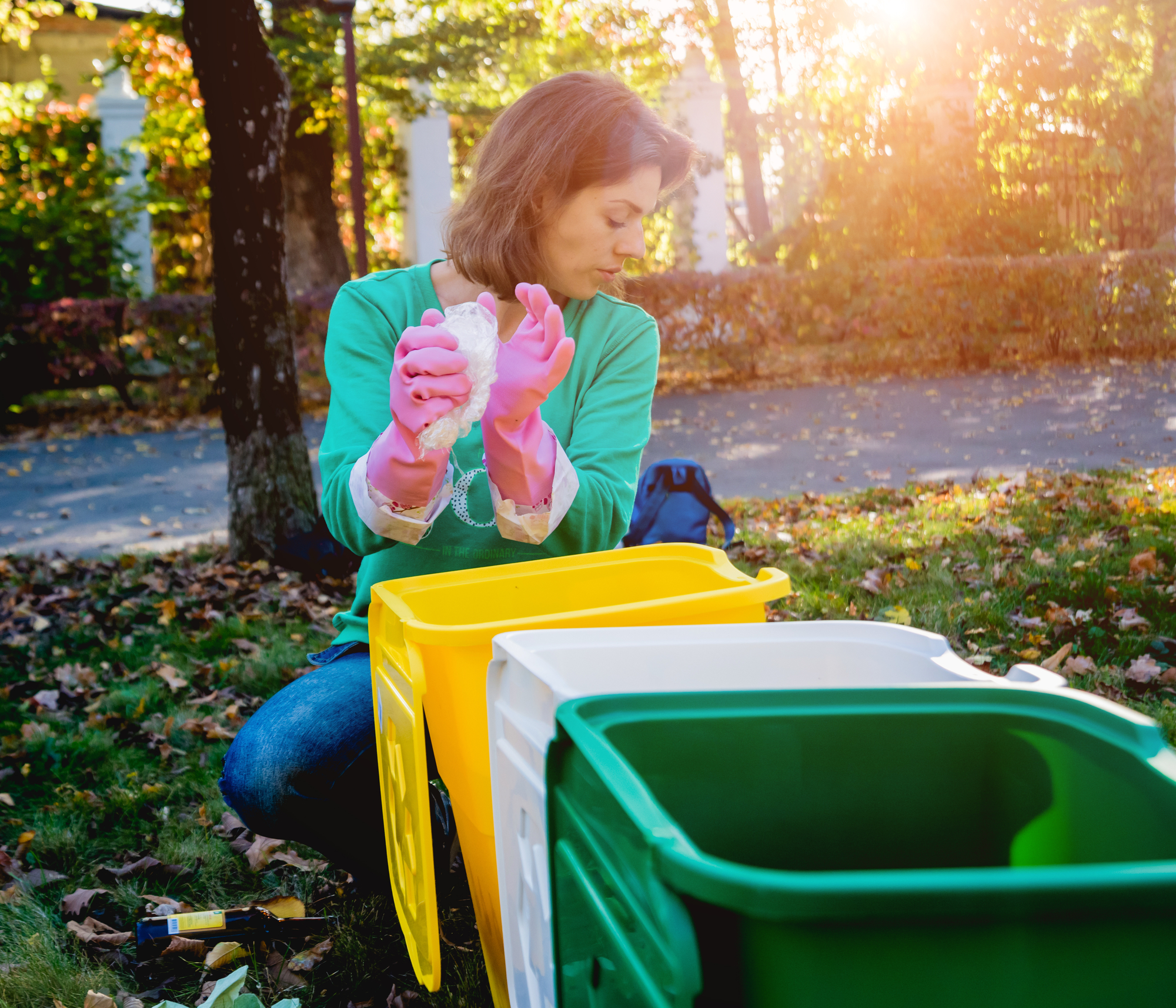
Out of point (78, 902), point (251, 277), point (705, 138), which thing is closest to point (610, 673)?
point (78, 902)

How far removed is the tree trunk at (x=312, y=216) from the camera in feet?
40.4

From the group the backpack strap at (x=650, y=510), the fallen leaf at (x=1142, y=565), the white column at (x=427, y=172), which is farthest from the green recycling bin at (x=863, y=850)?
the white column at (x=427, y=172)

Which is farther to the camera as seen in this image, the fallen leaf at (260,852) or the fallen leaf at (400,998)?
the fallen leaf at (260,852)

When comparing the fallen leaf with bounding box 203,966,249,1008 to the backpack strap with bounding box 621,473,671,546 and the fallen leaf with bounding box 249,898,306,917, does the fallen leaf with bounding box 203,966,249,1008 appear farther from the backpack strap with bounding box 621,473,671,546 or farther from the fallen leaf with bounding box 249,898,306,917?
the backpack strap with bounding box 621,473,671,546

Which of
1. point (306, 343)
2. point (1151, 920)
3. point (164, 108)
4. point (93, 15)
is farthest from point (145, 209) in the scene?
point (1151, 920)

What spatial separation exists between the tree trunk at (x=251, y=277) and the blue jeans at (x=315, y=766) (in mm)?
3141

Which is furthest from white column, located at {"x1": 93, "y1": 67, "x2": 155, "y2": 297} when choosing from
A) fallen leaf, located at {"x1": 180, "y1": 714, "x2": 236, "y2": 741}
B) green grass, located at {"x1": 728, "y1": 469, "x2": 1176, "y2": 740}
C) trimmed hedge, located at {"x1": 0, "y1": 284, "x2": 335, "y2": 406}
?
fallen leaf, located at {"x1": 180, "y1": 714, "x2": 236, "y2": 741}

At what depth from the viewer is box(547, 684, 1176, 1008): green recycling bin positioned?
61cm

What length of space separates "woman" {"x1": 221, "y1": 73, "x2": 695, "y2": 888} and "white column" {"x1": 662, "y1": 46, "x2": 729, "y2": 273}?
13.0 m

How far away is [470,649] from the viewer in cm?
124

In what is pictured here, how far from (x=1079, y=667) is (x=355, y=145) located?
7702 millimetres

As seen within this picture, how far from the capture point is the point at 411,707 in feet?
4.18

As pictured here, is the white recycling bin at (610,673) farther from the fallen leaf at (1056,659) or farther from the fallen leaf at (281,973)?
the fallen leaf at (1056,659)

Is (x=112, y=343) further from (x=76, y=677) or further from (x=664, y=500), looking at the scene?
(x=664, y=500)
